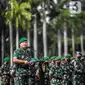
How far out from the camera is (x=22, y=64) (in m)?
9.01

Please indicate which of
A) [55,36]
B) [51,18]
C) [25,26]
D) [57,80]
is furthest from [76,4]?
[57,80]

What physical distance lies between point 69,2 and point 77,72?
26.0 m

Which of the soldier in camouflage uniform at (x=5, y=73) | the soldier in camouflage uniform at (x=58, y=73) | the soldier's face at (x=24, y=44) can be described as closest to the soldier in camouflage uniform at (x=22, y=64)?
the soldier's face at (x=24, y=44)

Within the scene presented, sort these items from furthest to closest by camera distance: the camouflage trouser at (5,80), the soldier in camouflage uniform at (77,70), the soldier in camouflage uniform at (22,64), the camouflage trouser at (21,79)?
the camouflage trouser at (5,80) → the soldier in camouflage uniform at (77,70) → the camouflage trouser at (21,79) → the soldier in camouflage uniform at (22,64)

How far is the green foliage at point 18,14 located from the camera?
111 ft

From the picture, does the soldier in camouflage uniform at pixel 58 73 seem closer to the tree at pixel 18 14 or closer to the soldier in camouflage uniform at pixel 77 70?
the soldier in camouflage uniform at pixel 77 70

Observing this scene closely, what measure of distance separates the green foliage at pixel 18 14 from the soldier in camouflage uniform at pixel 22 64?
971 inches

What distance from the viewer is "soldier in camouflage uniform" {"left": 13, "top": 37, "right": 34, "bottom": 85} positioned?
8.90 meters

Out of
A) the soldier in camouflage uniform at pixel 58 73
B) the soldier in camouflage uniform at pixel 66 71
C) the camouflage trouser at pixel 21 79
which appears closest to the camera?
the camouflage trouser at pixel 21 79

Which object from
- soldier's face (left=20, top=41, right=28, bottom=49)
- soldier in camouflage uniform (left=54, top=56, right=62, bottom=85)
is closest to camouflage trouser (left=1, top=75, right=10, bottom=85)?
soldier in camouflage uniform (left=54, top=56, right=62, bottom=85)

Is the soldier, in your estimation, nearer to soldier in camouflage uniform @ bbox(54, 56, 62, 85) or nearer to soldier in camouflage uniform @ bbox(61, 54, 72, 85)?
soldier in camouflage uniform @ bbox(61, 54, 72, 85)

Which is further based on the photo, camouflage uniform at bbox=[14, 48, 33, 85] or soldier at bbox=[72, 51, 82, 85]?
soldier at bbox=[72, 51, 82, 85]

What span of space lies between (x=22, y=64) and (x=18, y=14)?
2499 centimetres

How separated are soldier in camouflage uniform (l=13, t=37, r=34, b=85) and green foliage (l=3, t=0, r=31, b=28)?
2467cm
